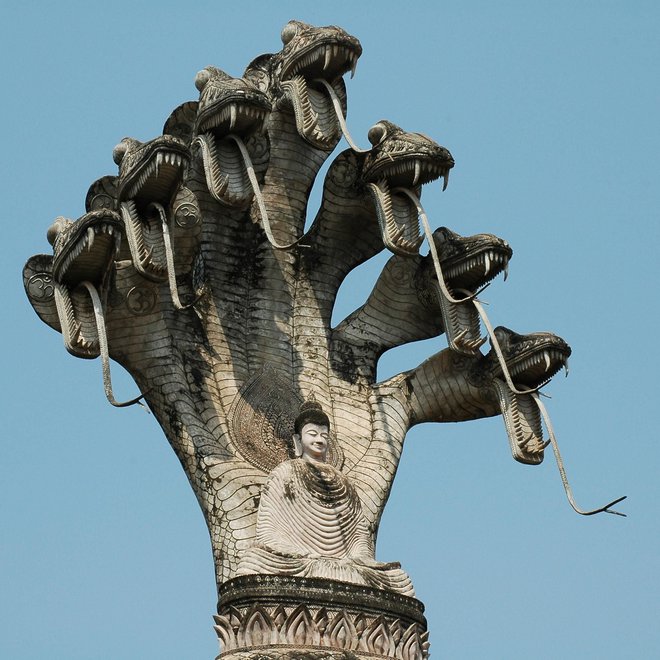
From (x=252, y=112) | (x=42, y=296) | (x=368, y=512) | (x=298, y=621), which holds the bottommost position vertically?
(x=298, y=621)

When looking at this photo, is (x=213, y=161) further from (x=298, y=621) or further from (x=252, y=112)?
(x=298, y=621)

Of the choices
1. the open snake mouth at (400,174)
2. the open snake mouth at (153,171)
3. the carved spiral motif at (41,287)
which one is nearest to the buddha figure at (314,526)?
the open snake mouth at (400,174)

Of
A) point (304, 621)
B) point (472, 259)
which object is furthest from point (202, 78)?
point (304, 621)

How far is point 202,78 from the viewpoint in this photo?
22.8m

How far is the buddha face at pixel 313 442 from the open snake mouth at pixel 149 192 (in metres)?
1.97

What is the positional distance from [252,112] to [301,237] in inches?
70.4

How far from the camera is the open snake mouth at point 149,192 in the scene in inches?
836

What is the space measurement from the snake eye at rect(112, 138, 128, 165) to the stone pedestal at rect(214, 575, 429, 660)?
4.35 metres

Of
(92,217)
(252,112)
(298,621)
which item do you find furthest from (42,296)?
(298,621)

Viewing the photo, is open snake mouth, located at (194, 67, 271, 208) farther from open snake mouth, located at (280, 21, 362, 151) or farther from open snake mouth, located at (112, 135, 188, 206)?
open snake mouth, located at (112, 135, 188, 206)

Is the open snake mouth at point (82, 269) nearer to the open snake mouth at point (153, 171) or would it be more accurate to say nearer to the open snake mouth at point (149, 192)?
the open snake mouth at point (149, 192)

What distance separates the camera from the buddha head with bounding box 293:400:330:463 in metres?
21.8

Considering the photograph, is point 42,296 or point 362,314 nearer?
point 42,296

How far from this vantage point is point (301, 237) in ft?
76.6
